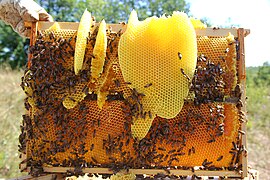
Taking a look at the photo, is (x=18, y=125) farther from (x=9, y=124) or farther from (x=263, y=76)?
(x=263, y=76)

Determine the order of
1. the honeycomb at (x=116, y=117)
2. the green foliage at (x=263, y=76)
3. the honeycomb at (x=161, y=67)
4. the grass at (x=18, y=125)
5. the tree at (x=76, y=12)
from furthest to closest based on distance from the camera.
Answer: the tree at (x=76, y=12), the green foliage at (x=263, y=76), the grass at (x=18, y=125), the honeycomb at (x=116, y=117), the honeycomb at (x=161, y=67)

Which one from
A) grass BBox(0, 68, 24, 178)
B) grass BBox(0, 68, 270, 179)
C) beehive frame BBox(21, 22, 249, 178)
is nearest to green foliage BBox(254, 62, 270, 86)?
grass BBox(0, 68, 270, 179)

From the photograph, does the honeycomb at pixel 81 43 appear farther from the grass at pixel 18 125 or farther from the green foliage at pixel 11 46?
the green foliage at pixel 11 46

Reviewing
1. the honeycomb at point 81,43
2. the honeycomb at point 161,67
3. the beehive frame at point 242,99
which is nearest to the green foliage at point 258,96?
the beehive frame at point 242,99

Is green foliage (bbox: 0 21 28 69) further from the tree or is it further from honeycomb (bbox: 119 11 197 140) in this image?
honeycomb (bbox: 119 11 197 140)

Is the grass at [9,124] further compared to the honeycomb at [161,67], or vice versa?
the grass at [9,124]

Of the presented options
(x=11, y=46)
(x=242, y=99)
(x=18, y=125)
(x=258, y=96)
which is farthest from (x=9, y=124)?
(x=11, y=46)

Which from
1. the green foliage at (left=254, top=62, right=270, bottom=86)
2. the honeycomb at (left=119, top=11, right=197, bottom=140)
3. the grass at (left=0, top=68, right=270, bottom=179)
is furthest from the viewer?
the green foliage at (left=254, top=62, right=270, bottom=86)
